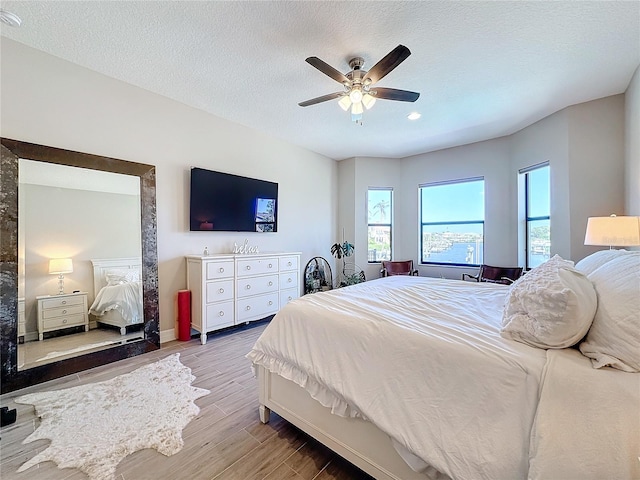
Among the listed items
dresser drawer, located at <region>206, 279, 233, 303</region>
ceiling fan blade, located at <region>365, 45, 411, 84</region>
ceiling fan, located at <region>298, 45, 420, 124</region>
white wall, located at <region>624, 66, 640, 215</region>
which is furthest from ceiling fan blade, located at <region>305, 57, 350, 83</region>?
white wall, located at <region>624, 66, 640, 215</region>

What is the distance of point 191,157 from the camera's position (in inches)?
138

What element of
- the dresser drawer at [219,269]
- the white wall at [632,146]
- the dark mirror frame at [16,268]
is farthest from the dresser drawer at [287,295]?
the white wall at [632,146]

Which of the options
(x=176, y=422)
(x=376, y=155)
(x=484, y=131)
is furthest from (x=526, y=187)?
(x=176, y=422)

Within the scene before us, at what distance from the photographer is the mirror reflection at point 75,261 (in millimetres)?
2367

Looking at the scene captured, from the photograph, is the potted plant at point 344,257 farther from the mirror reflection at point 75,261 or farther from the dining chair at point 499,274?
the mirror reflection at point 75,261

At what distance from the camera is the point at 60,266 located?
2551 mm

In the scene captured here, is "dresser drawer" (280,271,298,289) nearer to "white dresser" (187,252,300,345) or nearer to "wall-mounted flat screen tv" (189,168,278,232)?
"white dresser" (187,252,300,345)

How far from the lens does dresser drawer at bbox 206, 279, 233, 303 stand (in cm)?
326

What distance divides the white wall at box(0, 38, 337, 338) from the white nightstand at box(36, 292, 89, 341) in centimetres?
71

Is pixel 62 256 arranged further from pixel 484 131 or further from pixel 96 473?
pixel 484 131

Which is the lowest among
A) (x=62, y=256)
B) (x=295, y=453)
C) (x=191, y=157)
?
(x=295, y=453)

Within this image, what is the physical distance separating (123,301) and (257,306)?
152cm

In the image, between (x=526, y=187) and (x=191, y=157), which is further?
(x=526, y=187)

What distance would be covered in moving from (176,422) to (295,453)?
A: 0.87 metres
